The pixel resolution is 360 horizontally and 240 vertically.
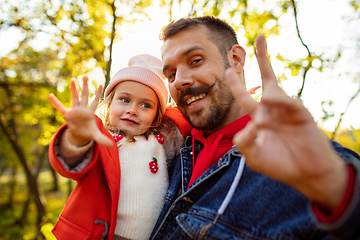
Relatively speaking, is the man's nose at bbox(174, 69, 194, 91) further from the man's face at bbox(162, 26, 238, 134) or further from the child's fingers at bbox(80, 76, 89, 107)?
the child's fingers at bbox(80, 76, 89, 107)

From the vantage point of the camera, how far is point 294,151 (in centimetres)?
78

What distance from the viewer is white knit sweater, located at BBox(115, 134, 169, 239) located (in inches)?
65.4

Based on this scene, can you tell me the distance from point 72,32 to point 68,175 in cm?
563

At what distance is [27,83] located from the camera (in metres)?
7.30

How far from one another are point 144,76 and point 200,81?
70 cm

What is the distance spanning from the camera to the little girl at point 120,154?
1.26 m

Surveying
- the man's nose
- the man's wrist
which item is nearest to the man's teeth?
the man's nose

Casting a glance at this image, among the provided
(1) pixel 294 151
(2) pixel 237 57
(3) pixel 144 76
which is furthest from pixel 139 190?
(2) pixel 237 57

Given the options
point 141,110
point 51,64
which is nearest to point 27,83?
point 51,64

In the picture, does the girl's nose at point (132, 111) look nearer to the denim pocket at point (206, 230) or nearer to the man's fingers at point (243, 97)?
the denim pocket at point (206, 230)

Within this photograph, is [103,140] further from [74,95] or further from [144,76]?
[144,76]

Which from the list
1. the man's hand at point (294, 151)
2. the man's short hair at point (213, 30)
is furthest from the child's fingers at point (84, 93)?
the man's short hair at point (213, 30)

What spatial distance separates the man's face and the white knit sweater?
21.3 inches

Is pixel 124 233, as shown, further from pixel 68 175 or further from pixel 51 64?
pixel 51 64
